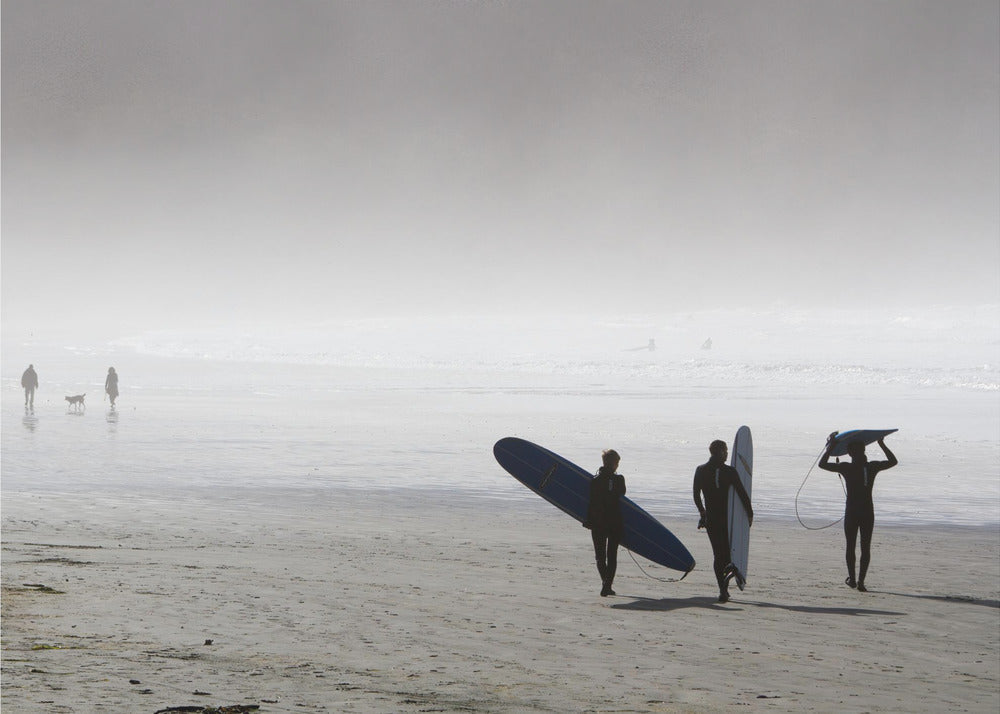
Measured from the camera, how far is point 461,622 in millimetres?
8211

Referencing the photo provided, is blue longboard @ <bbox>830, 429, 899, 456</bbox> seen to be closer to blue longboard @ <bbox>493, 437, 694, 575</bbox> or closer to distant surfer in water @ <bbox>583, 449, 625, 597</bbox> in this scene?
blue longboard @ <bbox>493, 437, 694, 575</bbox>

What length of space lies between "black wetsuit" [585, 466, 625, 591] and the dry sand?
0.33 meters

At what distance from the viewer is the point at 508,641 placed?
7.64 m

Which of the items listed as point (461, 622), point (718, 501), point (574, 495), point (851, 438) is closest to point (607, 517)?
point (718, 501)

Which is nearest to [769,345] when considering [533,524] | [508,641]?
[533,524]

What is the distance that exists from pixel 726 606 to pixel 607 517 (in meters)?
1.32

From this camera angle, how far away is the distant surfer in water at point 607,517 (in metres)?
9.57

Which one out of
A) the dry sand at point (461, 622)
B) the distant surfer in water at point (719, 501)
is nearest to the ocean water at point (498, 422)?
the dry sand at point (461, 622)

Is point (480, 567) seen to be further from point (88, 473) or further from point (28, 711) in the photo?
point (88, 473)

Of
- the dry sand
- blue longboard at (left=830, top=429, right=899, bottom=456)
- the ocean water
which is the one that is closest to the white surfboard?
the dry sand

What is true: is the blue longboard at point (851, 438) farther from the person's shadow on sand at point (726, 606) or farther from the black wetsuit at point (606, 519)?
the black wetsuit at point (606, 519)

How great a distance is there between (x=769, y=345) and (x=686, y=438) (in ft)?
227

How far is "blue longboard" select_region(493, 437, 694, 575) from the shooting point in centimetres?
1064

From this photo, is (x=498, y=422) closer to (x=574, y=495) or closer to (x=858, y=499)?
(x=574, y=495)
